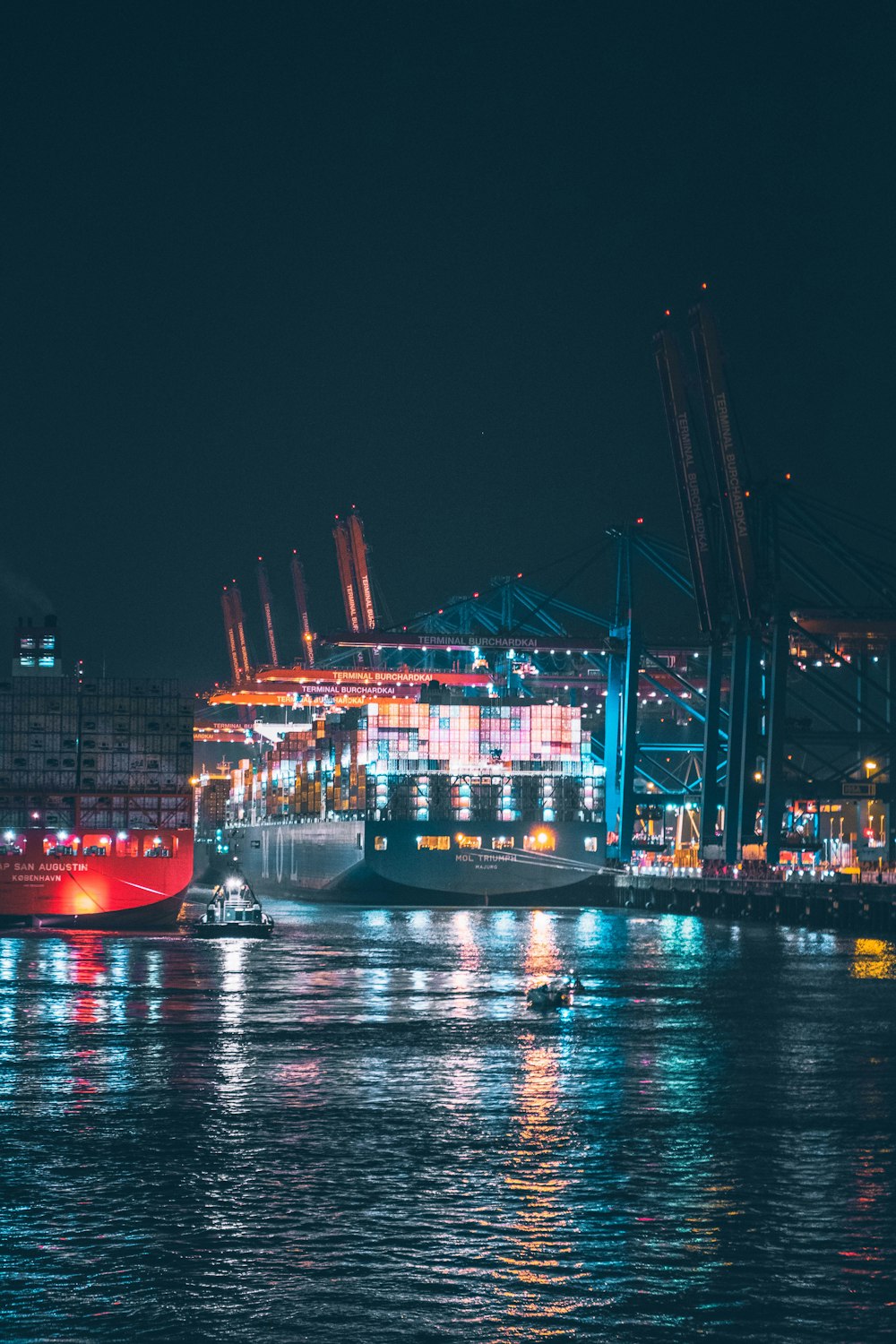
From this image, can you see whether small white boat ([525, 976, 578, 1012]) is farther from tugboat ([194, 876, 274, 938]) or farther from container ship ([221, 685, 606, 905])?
container ship ([221, 685, 606, 905])

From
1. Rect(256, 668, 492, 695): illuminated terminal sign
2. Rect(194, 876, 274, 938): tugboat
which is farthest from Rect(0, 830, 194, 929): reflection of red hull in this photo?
Rect(256, 668, 492, 695): illuminated terminal sign

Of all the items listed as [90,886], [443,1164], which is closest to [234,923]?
[90,886]

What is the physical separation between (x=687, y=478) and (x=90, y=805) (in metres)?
42.9

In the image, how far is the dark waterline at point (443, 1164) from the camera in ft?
69.1

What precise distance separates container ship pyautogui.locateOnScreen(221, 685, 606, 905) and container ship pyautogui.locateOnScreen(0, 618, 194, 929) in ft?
123

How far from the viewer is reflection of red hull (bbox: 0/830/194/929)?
97.7 metres

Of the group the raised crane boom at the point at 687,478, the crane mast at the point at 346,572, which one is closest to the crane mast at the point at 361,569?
the crane mast at the point at 346,572

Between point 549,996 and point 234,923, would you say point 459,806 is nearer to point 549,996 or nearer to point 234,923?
point 234,923

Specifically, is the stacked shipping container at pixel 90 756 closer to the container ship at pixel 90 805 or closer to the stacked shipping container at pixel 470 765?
the container ship at pixel 90 805

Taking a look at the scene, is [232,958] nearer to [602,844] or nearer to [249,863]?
[602,844]

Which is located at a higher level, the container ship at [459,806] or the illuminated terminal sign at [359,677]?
the illuminated terminal sign at [359,677]

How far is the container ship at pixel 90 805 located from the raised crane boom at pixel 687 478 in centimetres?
3498

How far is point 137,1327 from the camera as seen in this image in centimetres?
2016

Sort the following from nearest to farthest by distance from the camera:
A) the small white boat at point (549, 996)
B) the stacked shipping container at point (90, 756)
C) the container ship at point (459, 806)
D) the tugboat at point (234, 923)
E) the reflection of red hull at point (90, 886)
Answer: the small white boat at point (549, 996) → the tugboat at point (234, 923) → the reflection of red hull at point (90, 886) → the stacked shipping container at point (90, 756) → the container ship at point (459, 806)
